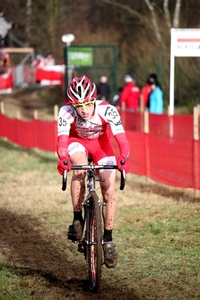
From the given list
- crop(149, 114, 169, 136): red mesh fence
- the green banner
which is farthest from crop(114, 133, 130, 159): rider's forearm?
the green banner

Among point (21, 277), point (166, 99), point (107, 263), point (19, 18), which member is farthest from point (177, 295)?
point (19, 18)

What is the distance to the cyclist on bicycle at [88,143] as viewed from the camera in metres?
6.90

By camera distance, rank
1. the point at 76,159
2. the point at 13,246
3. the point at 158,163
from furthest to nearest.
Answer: the point at 158,163, the point at 13,246, the point at 76,159

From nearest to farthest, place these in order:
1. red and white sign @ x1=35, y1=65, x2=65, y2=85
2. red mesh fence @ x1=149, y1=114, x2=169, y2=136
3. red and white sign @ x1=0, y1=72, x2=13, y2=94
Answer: red mesh fence @ x1=149, y1=114, x2=169, y2=136 → red and white sign @ x1=0, y1=72, x2=13, y2=94 → red and white sign @ x1=35, y1=65, x2=65, y2=85

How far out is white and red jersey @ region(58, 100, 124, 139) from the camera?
7094mm

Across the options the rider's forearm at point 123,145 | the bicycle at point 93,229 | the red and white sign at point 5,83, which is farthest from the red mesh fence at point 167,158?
the red and white sign at point 5,83

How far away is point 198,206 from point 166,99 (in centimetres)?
2075

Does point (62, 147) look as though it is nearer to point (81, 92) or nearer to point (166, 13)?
point (81, 92)

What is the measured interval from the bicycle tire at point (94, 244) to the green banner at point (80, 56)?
1981 centimetres

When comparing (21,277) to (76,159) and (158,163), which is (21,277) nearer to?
(76,159)

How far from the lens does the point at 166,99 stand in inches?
1232

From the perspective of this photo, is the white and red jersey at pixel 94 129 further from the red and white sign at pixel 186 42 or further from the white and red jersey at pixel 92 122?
the red and white sign at pixel 186 42

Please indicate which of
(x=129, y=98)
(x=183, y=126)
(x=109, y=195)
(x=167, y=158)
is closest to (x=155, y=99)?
(x=129, y=98)

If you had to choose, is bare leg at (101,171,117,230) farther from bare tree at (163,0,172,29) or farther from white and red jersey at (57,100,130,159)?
bare tree at (163,0,172,29)
